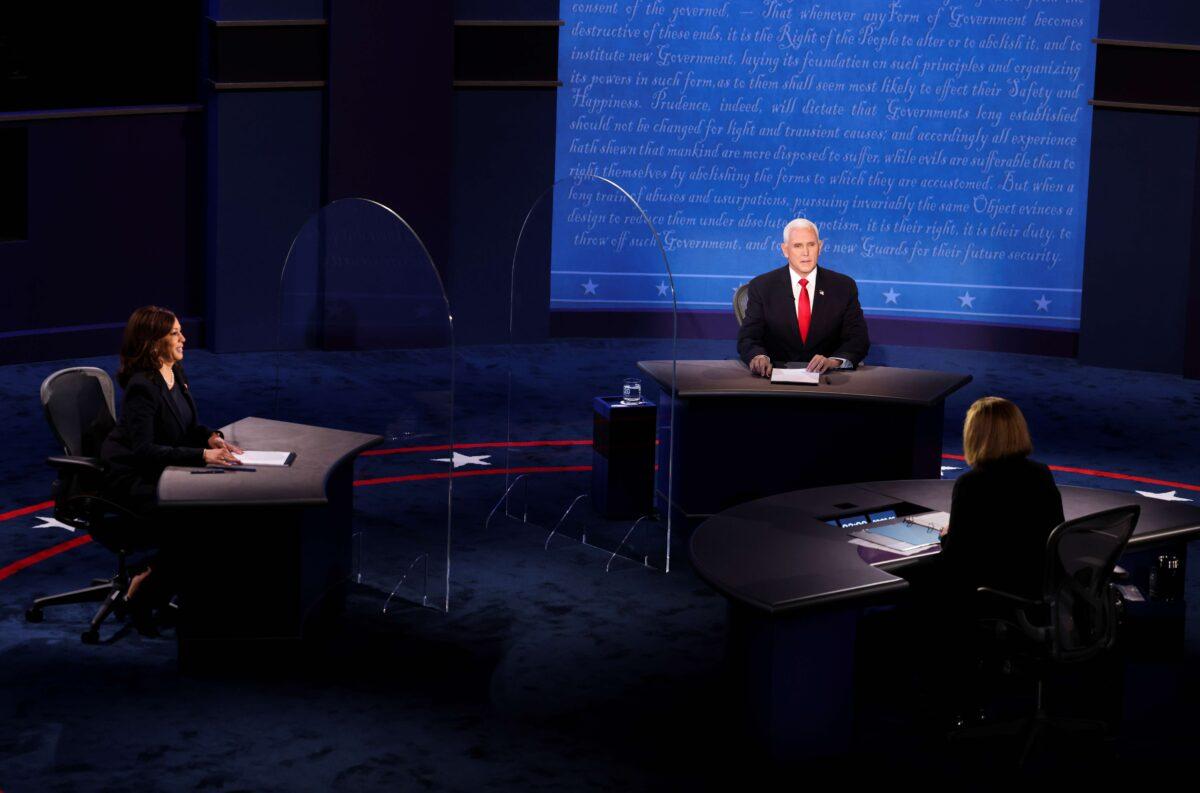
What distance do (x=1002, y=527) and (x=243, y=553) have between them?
2.62 meters

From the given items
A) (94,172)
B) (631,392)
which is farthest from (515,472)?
(94,172)

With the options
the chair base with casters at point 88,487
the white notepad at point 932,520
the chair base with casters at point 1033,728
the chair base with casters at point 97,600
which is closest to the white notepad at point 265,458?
the chair base with casters at point 88,487

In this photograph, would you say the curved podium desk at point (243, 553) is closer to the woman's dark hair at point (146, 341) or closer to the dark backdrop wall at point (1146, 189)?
the woman's dark hair at point (146, 341)

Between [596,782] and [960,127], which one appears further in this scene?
[960,127]

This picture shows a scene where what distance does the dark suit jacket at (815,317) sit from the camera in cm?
798

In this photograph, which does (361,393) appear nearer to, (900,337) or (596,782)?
(900,337)

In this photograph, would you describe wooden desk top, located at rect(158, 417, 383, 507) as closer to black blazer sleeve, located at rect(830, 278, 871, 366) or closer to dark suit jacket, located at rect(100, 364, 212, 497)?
dark suit jacket, located at rect(100, 364, 212, 497)

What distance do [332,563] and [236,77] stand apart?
5243mm

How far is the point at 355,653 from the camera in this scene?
6105 mm

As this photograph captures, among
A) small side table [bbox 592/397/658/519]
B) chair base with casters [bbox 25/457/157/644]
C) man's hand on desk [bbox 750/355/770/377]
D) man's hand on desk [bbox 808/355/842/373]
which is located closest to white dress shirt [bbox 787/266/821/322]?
man's hand on desk [bbox 808/355/842/373]

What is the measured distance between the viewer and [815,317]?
315 inches

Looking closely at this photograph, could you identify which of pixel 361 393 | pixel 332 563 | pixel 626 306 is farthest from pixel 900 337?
pixel 332 563

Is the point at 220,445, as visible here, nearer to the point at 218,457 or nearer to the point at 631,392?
the point at 218,457

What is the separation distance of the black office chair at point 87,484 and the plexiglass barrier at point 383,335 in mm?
768
